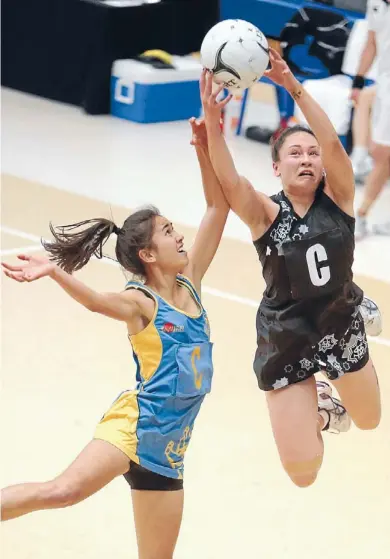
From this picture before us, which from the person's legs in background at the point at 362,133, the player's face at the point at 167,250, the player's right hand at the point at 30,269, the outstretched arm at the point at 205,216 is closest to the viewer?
the player's right hand at the point at 30,269

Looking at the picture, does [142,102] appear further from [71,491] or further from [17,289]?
[71,491]

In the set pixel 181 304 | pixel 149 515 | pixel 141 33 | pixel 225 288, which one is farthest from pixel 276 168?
pixel 141 33

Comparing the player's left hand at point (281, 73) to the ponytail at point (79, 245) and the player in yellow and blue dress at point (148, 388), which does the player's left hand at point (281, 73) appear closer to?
the player in yellow and blue dress at point (148, 388)

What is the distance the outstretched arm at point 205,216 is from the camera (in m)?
4.62

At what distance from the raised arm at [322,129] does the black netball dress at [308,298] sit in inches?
5.9

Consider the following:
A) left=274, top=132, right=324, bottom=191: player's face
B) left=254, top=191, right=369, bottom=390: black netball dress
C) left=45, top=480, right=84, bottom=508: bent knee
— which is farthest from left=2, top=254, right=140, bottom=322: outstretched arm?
left=274, top=132, right=324, bottom=191: player's face

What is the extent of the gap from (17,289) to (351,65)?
4603mm

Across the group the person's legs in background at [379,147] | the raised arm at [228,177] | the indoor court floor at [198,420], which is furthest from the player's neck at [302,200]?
the person's legs in background at [379,147]

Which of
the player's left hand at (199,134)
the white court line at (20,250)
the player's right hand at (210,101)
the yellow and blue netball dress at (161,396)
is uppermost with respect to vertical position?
the player's right hand at (210,101)

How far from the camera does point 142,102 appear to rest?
41.1 ft

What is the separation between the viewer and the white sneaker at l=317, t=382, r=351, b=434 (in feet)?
17.7

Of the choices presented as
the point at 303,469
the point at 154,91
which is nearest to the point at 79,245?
the point at 303,469

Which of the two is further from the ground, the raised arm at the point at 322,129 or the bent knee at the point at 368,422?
the raised arm at the point at 322,129

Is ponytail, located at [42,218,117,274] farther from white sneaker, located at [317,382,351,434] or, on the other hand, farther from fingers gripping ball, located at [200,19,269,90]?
white sneaker, located at [317,382,351,434]
